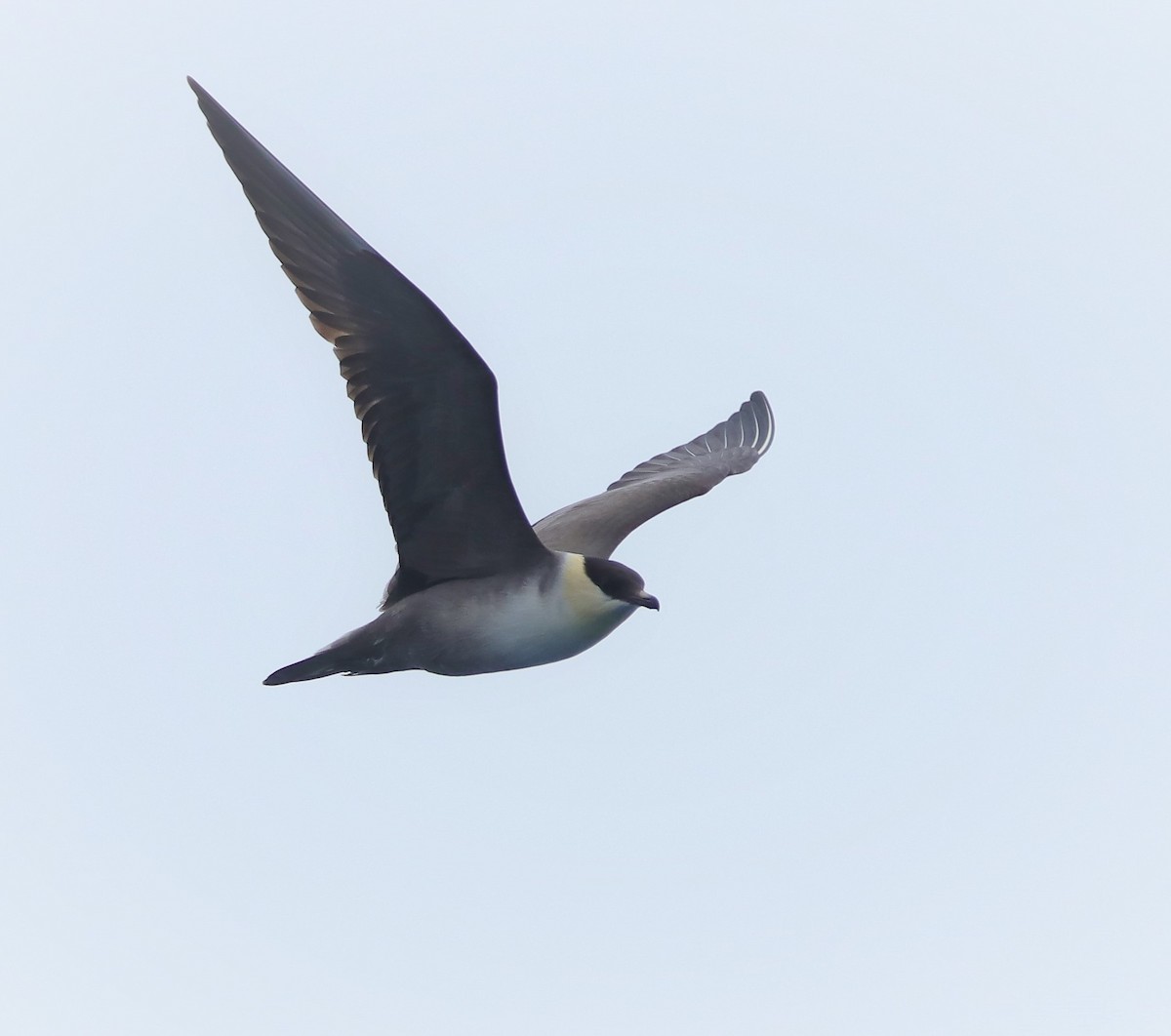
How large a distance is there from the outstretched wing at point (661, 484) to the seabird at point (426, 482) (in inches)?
64.2

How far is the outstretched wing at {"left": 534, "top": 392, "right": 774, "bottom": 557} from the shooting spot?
1297 centimetres

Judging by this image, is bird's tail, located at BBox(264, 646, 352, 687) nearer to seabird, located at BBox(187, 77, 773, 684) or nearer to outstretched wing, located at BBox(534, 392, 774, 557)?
seabird, located at BBox(187, 77, 773, 684)

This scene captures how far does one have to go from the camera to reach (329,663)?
35.2ft

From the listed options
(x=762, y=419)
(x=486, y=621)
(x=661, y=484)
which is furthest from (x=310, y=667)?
(x=762, y=419)

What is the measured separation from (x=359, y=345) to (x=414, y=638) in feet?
6.38

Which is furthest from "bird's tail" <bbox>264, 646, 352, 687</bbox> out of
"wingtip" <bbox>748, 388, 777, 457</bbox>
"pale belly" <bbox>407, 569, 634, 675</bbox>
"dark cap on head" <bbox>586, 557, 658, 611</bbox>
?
"wingtip" <bbox>748, 388, 777, 457</bbox>

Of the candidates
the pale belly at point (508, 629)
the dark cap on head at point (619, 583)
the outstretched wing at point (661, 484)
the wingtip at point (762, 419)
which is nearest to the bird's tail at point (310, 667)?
the pale belly at point (508, 629)

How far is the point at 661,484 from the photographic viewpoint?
14.1 metres

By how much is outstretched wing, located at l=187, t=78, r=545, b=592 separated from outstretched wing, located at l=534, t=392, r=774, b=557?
7.00ft

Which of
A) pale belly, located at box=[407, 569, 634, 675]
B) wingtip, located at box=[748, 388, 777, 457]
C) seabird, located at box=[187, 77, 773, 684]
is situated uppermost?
wingtip, located at box=[748, 388, 777, 457]

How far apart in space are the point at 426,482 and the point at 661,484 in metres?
4.00

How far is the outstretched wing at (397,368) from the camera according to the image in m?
9.65

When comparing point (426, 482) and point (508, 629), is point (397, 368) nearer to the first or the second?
point (426, 482)

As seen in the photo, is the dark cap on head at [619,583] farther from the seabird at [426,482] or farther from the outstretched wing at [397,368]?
the outstretched wing at [397,368]
